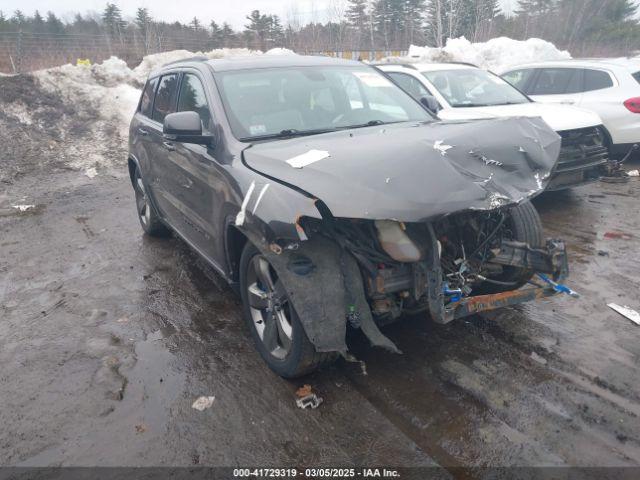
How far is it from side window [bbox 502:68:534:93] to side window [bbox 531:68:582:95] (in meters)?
0.19

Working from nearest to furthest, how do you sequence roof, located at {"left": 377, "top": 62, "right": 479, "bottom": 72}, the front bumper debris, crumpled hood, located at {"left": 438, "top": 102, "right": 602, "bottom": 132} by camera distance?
1. the front bumper debris
2. crumpled hood, located at {"left": 438, "top": 102, "right": 602, "bottom": 132}
3. roof, located at {"left": 377, "top": 62, "right": 479, "bottom": 72}

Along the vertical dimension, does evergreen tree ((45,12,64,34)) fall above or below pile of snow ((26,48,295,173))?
above

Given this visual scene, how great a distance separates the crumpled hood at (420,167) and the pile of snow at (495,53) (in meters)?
19.5

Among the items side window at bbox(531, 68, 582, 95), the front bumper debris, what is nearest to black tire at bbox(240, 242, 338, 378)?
the front bumper debris

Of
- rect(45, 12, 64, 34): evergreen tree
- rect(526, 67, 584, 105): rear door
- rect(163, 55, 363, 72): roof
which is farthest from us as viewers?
rect(45, 12, 64, 34): evergreen tree

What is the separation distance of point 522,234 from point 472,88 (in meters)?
4.64

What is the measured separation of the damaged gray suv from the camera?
262 centimetres

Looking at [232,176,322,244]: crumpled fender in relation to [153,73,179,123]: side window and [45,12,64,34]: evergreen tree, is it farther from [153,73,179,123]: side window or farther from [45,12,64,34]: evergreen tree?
[45,12,64,34]: evergreen tree

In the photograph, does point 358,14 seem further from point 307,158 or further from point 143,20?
point 307,158

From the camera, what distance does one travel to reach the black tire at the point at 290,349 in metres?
2.93

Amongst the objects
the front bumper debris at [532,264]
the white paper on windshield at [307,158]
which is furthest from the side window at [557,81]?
the white paper on windshield at [307,158]

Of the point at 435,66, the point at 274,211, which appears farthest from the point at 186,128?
the point at 435,66

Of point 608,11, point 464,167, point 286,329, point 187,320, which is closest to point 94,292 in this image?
point 187,320

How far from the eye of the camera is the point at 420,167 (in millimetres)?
2662
